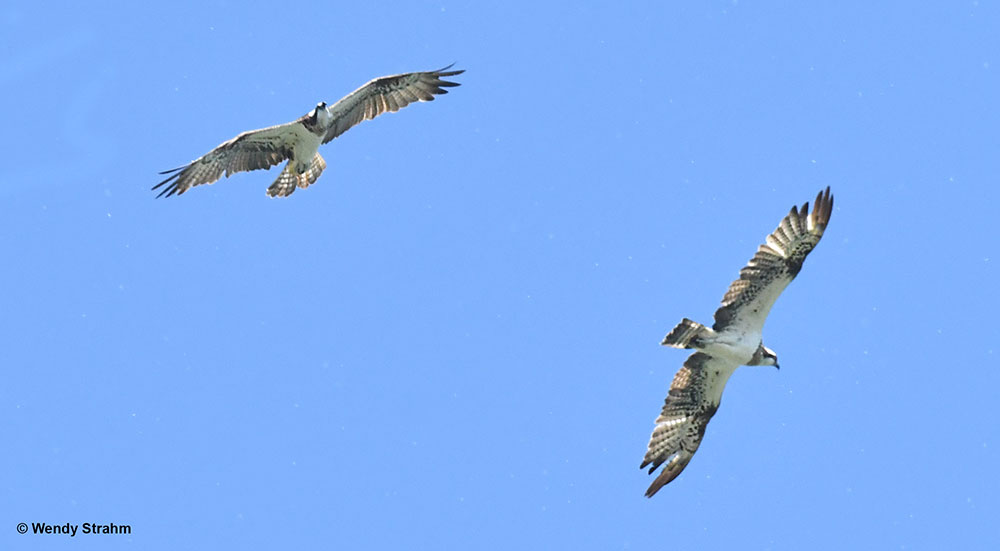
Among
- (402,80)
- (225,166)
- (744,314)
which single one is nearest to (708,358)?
(744,314)

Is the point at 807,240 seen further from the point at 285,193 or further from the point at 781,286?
the point at 285,193

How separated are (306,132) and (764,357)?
7.09 meters

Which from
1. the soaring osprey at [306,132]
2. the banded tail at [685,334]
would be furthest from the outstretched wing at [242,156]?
the banded tail at [685,334]

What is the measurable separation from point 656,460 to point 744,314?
94.4 inches

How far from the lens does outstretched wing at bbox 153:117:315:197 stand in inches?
790

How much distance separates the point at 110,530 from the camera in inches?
771

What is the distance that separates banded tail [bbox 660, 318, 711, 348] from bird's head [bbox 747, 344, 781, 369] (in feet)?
2.70

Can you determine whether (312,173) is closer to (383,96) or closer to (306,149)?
(306,149)

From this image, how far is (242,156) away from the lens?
67.1 ft

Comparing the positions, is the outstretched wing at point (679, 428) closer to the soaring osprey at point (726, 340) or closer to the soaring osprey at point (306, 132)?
the soaring osprey at point (726, 340)

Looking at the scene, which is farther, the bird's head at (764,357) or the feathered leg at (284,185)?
the feathered leg at (284,185)

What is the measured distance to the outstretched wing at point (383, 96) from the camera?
20.0 metres

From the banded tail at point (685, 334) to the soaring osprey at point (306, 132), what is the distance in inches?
203

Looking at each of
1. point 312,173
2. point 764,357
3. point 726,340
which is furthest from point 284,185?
point 764,357
